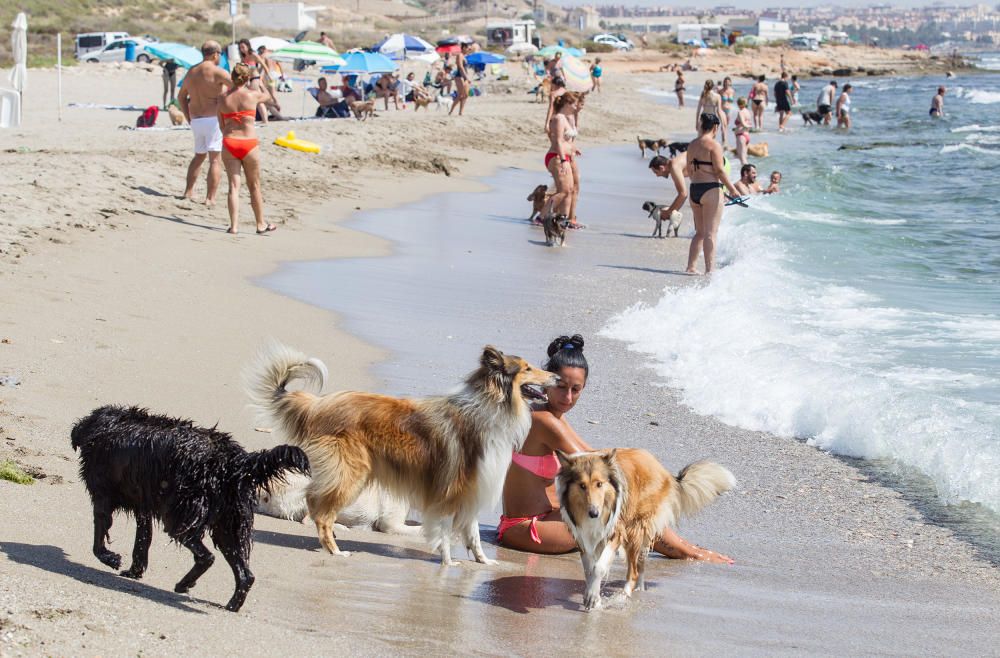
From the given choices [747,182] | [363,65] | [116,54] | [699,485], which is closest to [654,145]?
[747,182]

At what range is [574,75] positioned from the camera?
2634 centimetres

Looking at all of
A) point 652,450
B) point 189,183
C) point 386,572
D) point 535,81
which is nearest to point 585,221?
point 189,183

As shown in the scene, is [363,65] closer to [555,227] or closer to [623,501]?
[555,227]

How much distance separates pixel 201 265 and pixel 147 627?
291 inches

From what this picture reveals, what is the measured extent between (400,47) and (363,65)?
1403 cm

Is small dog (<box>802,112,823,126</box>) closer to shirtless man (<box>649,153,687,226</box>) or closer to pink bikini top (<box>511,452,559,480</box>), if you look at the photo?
shirtless man (<box>649,153,687,226</box>)

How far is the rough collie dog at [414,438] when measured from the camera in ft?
16.0

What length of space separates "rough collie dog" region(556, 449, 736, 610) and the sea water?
6.10 ft

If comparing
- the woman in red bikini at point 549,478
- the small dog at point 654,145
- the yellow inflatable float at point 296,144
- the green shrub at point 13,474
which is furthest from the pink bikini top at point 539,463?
the small dog at point 654,145

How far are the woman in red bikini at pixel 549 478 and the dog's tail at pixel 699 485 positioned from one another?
194 millimetres

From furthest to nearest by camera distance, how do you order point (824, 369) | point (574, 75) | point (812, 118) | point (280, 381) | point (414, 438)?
point (812, 118) → point (574, 75) → point (824, 369) → point (280, 381) → point (414, 438)

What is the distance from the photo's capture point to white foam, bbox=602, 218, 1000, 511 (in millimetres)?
6801

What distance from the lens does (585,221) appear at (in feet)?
54.4

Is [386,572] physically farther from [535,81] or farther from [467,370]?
[535,81]
